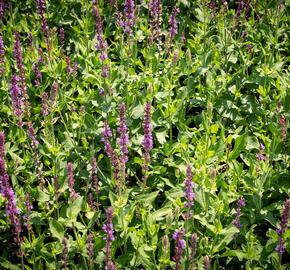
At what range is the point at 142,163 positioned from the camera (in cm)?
386

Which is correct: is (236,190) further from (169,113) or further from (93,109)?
(93,109)

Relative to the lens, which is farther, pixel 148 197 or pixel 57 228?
pixel 148 197

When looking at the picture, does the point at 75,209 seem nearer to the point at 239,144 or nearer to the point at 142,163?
the point at 142,163

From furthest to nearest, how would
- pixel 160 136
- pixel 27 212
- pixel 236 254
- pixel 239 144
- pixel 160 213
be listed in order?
pixel 160 136
pixel 239 144
pixel 160 213
pixel 27 212
pixel 236 254

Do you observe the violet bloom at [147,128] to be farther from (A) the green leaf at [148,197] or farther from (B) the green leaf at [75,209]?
(B) the green leaf at [75,209]

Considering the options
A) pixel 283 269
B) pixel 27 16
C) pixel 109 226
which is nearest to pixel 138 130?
pixel 109 226

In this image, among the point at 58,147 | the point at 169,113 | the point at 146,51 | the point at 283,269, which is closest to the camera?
the point at 283,269

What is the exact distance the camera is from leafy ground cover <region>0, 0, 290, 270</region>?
3.17 meters

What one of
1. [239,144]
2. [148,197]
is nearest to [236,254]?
[148,197]

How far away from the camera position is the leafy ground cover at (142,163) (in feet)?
10.4

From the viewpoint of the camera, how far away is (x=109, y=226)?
8.96ft

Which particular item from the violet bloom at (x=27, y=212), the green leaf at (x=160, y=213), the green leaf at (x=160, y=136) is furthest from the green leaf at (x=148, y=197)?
the violet bloom at (x=27, y=212)

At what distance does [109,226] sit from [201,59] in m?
2.86

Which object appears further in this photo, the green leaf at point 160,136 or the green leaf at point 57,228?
the green leaf at point 160,136
